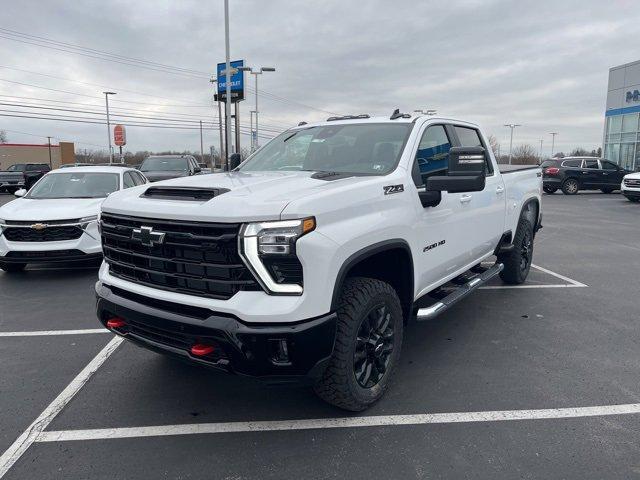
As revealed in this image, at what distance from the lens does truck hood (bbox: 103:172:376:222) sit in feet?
9.00

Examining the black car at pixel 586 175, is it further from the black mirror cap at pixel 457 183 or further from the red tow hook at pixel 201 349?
the red tow hook at pixel 201 349

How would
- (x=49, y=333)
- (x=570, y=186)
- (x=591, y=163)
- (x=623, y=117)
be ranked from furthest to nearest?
(x=623, y=117)
(x=570, y=186)
(x=591, y=163)
(x=49, y=333)

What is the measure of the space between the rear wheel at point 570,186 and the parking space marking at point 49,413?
24567 mm

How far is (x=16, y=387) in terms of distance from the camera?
3.80 meters

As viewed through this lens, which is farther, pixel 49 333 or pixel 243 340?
pixel 49 333

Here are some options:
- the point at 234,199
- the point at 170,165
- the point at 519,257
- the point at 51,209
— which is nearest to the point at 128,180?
the point at 51,209

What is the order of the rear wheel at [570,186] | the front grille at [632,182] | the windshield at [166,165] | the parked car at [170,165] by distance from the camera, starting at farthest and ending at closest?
the rear wheel at [570,186] → the front grille at [632,182] → the windshield at [166,165] → the parked car at [170,165]

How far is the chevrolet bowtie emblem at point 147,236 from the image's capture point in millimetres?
2998

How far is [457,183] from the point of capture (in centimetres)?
351

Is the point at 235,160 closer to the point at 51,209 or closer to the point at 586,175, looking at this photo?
the point at 51,209

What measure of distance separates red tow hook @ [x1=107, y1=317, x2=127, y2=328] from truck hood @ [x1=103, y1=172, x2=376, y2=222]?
2.41ft

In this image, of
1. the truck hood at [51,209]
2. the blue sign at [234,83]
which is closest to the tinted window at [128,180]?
the truck hood at [51,209]

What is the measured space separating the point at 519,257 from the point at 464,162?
11.0 feet

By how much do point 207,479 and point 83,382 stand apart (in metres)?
1.72
